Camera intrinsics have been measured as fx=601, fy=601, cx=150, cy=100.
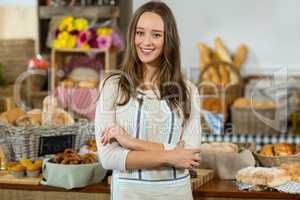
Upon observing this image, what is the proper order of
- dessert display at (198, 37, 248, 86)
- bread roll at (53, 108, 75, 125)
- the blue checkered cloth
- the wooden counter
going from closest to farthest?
the wooden counter < bread roll at (53, 108, 75, 125) < the blue checkered cloth < dessert display at (198, 37, 248, 86)

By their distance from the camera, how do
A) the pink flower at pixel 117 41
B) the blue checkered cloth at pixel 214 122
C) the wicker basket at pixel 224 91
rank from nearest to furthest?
the blue checkered cloth at pixel 214 122 < the wicker basket at pixel 224 91 < the pink flower at pixel 117 41

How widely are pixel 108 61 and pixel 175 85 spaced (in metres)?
3.41

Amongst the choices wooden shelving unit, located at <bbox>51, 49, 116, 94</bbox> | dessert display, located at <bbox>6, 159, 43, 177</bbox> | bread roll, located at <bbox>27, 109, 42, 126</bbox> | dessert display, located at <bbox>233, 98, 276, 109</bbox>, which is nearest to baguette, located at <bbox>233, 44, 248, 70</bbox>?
dessert display, located at <bbox>233, 98, 276, 109</bbox>

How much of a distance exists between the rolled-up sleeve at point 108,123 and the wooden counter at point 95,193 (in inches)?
15.5

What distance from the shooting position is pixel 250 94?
16.8ft

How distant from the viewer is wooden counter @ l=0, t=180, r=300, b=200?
243 cm

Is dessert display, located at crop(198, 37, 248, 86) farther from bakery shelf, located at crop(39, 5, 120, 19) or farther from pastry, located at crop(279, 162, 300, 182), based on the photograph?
pastry, located at crop(279, 162, 300, 182)

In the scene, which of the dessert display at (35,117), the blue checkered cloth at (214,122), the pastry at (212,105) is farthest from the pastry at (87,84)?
the dessert display at (35,117)

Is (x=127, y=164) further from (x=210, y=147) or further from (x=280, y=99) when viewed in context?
(x=280, y=99)

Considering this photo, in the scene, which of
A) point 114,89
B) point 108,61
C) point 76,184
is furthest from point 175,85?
point 108,61

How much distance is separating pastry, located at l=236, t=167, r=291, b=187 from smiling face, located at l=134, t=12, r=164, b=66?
70 centimetres

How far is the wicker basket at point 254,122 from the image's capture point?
4719 millimetres

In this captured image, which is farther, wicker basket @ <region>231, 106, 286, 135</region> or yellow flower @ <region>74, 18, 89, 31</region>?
yellow flower @ <region>74, 18, 89, 31</region>

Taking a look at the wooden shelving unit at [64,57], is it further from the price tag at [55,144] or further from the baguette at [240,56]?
the price tag at [55,144]
